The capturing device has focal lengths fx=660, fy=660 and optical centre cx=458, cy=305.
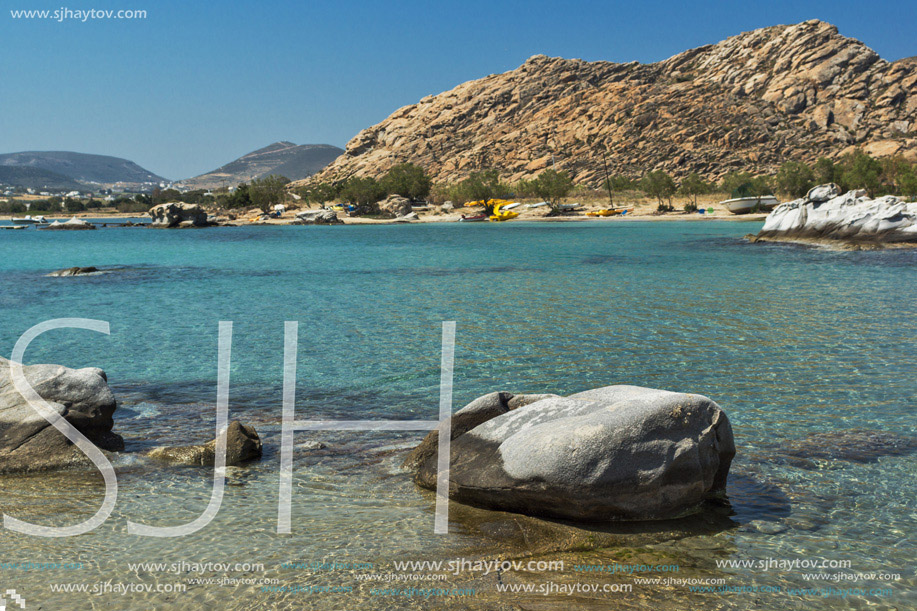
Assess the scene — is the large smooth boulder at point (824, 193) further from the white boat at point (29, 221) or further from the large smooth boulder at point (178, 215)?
the white boat at point (29, 221)

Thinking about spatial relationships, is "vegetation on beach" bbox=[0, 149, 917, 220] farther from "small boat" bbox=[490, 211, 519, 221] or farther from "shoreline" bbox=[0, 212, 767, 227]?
"small boat" bbox=[490, 211, 519, 221]

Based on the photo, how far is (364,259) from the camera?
46125 mm

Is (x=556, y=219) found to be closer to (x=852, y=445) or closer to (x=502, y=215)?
(x=502, y=215)

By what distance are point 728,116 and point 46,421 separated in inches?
6106

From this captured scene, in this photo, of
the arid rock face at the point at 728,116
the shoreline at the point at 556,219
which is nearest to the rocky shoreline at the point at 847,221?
the shoreline at the point at 556,219

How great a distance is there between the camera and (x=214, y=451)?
8836 mm

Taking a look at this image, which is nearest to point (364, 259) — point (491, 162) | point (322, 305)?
point (322, 305)

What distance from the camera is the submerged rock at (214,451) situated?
8750mm

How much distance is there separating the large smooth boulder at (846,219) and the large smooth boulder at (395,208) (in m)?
73.7

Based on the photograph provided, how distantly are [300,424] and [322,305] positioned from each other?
14.1 meters

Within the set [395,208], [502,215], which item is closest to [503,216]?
[502,215]

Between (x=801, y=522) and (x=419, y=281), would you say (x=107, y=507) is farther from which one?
(x=419, y=281)

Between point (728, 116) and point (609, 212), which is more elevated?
point (728, 116)

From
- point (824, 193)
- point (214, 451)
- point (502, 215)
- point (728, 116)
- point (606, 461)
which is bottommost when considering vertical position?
point (214, 451)
